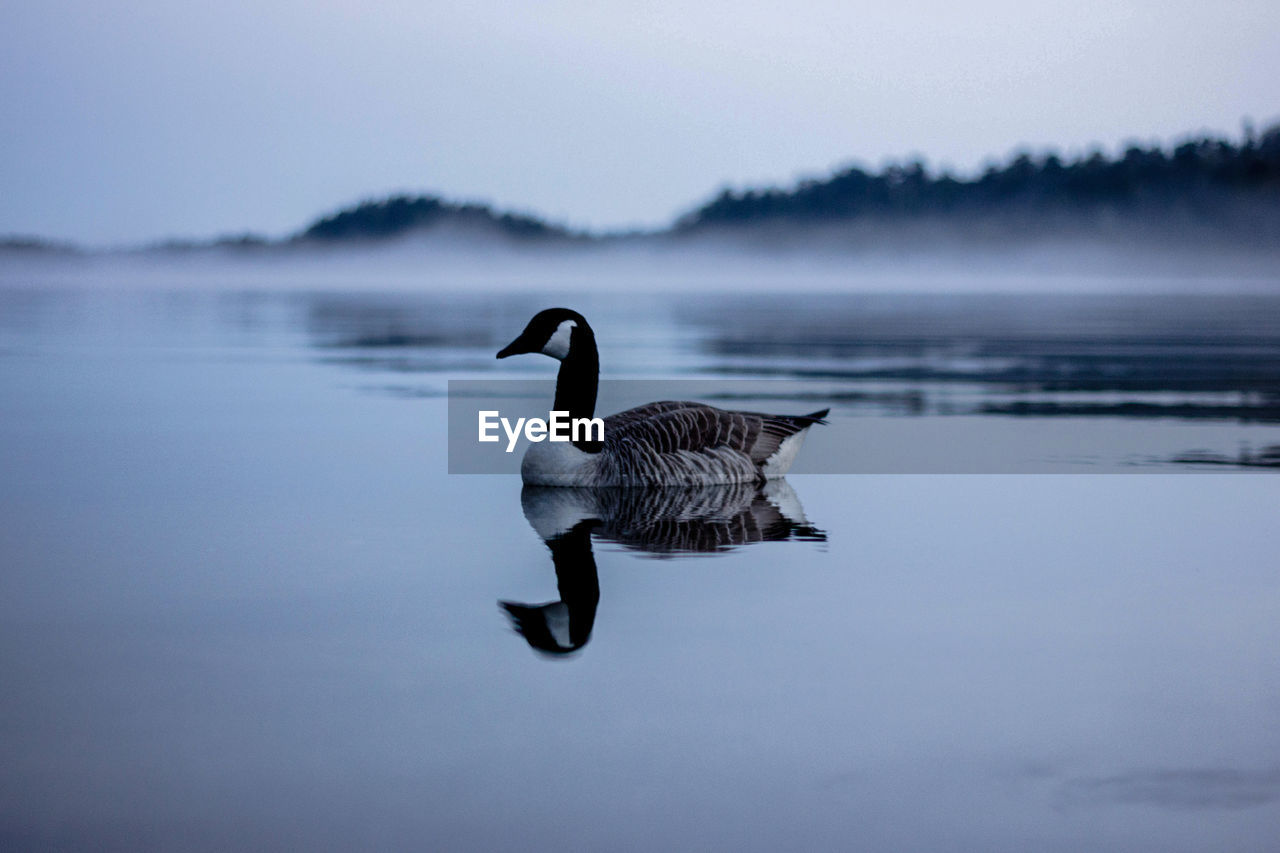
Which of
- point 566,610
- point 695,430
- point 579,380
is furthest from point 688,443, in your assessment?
point 566,610

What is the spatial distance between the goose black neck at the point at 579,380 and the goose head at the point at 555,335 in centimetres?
1

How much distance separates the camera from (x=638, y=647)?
237 inches

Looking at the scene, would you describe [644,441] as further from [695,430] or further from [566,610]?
[566,610]

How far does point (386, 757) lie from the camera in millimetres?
4707

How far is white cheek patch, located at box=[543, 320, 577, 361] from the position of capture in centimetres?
1089

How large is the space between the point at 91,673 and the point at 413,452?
7006mm

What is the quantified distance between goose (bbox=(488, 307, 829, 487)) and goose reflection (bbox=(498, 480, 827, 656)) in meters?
0.13

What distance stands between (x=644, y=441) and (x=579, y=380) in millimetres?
755

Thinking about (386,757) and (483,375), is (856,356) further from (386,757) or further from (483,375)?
(386,757)

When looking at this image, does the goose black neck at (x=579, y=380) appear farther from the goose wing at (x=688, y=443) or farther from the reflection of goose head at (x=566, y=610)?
the reflection of goose head at (x=566, y=610)

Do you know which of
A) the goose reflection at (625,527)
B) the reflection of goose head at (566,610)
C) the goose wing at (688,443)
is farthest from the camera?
the goose wing at (688,443)

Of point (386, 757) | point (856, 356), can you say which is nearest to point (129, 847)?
point (386, 757)

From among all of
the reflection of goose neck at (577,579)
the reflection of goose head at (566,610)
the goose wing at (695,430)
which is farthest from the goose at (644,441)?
the reflection of goose head at (566,610)

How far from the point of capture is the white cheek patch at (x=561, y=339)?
10.9m
